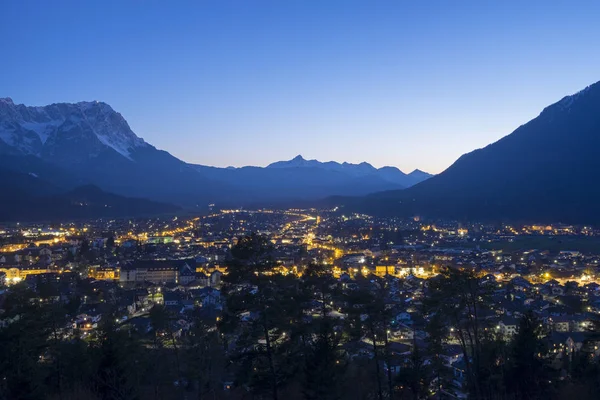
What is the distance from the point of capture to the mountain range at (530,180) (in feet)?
319

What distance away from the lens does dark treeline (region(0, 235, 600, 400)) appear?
9.34 metres

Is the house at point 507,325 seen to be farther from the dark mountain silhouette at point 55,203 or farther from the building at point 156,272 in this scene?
the dark mountain silhouette at point 55,203

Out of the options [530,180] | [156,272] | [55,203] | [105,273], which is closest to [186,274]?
[156,272]

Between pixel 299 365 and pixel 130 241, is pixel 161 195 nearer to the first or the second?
pixel 130 241

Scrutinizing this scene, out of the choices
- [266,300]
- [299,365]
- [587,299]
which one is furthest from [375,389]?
[587,299]

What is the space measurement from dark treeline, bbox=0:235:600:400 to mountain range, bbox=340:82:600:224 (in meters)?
79.1

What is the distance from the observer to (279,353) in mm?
9719

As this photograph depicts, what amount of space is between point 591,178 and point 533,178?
12.1m

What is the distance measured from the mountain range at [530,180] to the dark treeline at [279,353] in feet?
260

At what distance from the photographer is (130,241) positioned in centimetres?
6762

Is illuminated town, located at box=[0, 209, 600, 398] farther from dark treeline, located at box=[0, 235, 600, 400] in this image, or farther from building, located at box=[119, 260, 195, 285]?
dark treeline, located at box=[0, 235, 600, 400]

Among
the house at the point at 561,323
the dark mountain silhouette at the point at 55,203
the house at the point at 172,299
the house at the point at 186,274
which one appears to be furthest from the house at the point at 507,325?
the dark mountain silhouette at the point at 55,203

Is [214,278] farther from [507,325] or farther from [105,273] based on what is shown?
[507,325]

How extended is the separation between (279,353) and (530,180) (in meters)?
115
